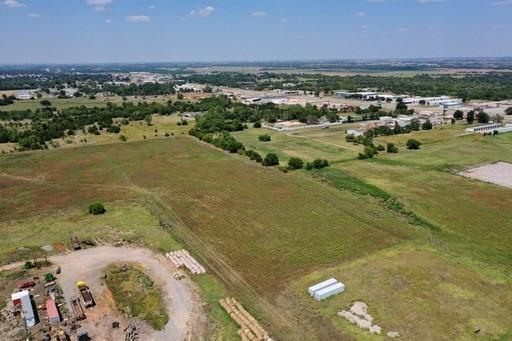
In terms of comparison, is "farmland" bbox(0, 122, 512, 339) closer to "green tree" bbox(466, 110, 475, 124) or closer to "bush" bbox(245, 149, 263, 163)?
"bush" bbox(245, 149, 263, 163)

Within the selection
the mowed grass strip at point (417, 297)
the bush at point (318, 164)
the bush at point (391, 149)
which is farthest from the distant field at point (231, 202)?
the bush at point (391, 149)

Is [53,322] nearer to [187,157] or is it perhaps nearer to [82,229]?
[82,229]

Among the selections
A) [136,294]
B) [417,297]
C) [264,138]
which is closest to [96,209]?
[136,294]

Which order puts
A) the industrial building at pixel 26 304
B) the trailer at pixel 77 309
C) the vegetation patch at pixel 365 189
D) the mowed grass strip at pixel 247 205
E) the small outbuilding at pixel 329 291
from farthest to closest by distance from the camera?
the vegetation patch at pixel 365 189, the mowed grass strip at pixel 247 205, the small outbuilding at pixel 329 291, the trailer at pixel 77 309, the industrial building at pixel 26 304

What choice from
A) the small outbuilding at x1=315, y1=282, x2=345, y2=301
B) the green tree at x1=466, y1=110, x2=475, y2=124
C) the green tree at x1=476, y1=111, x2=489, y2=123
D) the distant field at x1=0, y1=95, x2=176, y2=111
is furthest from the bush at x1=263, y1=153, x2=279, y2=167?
the distant field at x1=0, y1=95, x2=176, y2=111

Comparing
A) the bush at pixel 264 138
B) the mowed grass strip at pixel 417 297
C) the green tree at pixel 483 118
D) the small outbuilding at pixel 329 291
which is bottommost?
the bush at pixel 264 138

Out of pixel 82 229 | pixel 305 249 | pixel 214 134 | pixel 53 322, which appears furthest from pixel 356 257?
pixel 214 134

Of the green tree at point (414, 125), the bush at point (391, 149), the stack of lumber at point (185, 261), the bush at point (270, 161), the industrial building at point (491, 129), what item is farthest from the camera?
the green tree at point (414, 125)

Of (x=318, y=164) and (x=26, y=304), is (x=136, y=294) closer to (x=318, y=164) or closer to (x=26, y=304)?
(x=26, y=304)

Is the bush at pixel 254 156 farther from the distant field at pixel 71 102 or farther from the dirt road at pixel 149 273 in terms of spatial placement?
the distant field at pixel 71 102
